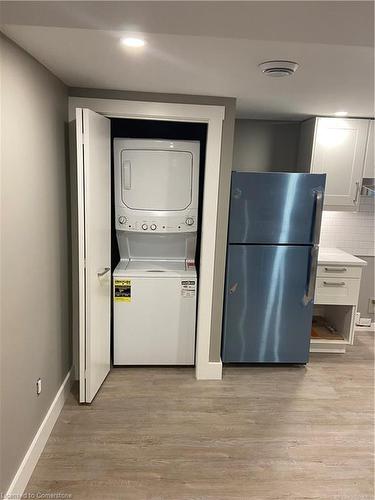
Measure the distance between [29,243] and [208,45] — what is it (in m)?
1.25

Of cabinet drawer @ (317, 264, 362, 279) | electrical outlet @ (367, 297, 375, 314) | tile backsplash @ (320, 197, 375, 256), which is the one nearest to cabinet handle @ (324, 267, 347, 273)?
cabinet drawer @ (317, 264, 362, 279)

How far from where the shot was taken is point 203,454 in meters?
2.21

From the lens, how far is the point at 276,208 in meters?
2.94

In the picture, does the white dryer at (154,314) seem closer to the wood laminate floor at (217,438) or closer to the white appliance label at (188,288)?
the white appliance label at (188,288)

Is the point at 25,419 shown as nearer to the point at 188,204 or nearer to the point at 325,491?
the point at 325,491

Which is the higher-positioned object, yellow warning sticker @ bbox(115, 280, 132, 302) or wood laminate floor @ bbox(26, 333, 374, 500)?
yellow warning sticker @ bbox(115, 280, 132, 302)

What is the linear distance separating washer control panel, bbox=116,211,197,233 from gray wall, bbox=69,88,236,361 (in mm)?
341

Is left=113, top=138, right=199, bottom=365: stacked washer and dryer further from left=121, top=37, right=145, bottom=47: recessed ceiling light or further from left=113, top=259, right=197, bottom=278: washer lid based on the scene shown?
left=121, top=37, right=145, bottom=47: recessed ceiling light

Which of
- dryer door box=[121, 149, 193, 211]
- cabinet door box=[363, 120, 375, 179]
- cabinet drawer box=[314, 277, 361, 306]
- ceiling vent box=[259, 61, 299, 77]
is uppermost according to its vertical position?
ceiling vent box=[259, 61, 299, 77]

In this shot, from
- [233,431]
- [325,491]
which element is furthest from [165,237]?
[325,491]

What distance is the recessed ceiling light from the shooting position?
5.04ft

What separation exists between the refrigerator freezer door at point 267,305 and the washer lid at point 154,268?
0.39 meters

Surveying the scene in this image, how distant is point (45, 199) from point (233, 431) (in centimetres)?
186

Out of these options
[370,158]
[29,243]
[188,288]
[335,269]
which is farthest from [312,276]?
[29,243]
